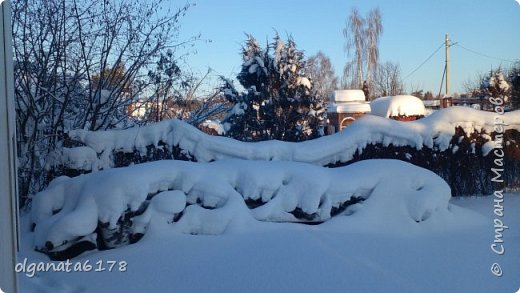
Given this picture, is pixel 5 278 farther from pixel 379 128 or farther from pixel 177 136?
pixel 379 128

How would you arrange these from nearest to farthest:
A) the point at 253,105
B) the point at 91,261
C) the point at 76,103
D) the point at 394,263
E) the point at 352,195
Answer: the point at 394,263
the point at 91,261
the point at 352,195
the point at 76,103
the point at 253,105

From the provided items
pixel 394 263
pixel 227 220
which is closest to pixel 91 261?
pixel 227 220

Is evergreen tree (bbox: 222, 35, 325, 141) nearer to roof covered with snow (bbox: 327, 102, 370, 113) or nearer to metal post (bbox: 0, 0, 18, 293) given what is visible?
metal post (bbox: 0, 0, 18, 293)

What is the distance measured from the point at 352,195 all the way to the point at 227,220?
1.57m

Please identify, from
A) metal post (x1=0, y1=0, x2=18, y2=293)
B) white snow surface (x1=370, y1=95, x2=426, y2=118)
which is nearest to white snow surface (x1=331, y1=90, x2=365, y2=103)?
white snow surface (x1=370, y1=95, x2=426, y2=118)

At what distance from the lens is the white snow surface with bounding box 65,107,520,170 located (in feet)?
23.8

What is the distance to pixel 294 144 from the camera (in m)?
→ 7.39

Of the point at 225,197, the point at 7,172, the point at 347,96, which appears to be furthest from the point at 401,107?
the point at 7,172

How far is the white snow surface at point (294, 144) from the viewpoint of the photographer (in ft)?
23.8

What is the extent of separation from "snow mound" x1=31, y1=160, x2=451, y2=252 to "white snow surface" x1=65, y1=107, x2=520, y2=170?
122 centimetres

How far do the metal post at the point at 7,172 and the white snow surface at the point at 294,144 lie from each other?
4.67 m

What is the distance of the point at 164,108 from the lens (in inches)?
421

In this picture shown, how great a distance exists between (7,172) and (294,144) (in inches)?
202

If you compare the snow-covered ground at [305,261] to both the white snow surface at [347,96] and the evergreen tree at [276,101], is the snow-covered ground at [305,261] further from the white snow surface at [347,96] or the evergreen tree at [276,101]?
the white snow surface at [347,96]
